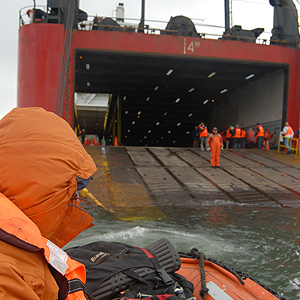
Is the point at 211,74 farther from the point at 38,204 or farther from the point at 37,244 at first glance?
the point at 37,244

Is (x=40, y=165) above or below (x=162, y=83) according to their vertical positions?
below

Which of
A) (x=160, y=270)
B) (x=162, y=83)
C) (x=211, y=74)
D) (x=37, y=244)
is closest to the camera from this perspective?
(x=37, y=244)

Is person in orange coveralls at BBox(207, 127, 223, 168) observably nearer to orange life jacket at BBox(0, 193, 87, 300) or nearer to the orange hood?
the orange hood

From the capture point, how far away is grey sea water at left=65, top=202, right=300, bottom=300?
509 centimetres

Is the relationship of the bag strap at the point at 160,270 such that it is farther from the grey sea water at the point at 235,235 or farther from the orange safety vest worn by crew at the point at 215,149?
the orange safety vest worn by crew at the point at 215,149

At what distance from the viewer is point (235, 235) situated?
688 cm

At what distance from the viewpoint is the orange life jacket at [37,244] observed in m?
1.25

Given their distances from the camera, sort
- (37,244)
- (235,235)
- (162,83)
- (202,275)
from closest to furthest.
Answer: (37,244)
(202,275)
(235,235)
(162,83)

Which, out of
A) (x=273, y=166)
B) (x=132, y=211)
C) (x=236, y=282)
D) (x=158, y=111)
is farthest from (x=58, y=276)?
(x=158, y=111)

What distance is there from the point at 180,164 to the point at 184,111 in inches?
784

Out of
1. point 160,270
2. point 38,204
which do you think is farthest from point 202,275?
point 38,204

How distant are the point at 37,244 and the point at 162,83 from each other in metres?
24.8

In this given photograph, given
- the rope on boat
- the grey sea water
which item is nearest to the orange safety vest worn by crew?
the grey sea water

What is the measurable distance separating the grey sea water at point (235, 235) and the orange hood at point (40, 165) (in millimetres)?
3709
